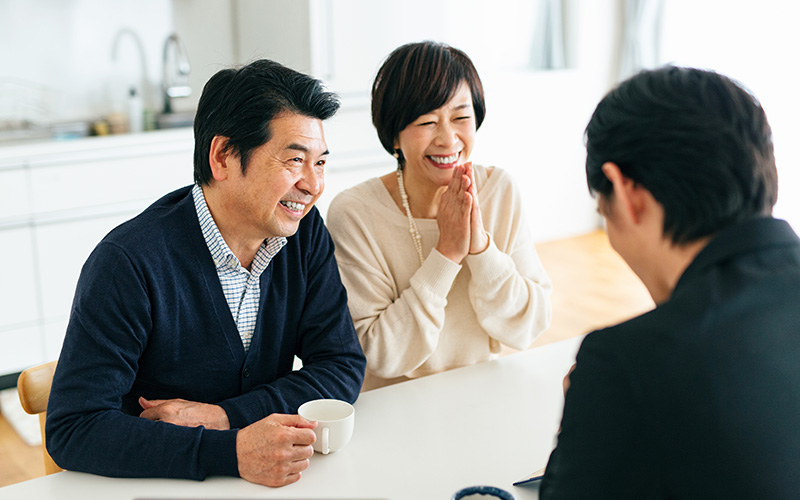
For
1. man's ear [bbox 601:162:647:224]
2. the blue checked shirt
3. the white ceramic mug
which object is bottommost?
the white ceramic mug

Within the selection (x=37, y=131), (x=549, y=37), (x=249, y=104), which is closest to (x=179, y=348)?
(x=249, y=104)

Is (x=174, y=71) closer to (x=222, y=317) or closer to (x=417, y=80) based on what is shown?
(x=417, y=80)

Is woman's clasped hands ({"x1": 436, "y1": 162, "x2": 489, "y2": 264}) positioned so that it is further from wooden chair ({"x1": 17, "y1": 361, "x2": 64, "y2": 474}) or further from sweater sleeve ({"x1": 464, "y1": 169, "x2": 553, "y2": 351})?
wooden chair ({"x1": 17, "y1": 361, "x2": 64, "y2": 474})

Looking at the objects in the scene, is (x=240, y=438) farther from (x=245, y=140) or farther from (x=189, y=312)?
(x=245, y=140)

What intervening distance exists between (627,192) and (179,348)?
861 millimetres

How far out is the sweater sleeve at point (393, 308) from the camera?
1687 millimetres

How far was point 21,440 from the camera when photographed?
282 cm

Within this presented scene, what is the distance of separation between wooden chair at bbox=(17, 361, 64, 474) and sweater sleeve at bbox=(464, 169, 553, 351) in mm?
874

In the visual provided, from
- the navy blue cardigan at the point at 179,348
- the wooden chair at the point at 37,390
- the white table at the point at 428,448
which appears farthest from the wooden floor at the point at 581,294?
the white table at the point at 428,448

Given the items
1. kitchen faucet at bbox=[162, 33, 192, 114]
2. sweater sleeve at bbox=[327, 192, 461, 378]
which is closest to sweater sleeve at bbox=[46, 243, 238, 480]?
sweater sleeve at bbox=[327, 192, 461, 378]

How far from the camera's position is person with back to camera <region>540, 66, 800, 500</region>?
78cm

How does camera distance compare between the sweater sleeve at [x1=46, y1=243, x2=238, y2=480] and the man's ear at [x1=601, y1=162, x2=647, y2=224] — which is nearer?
the man's ear at [x1=601, y1=162, x2=647, y2=224]

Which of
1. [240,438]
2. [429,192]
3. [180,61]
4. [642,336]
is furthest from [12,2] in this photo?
[642,336]

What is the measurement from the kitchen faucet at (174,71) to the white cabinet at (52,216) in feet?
1.95
